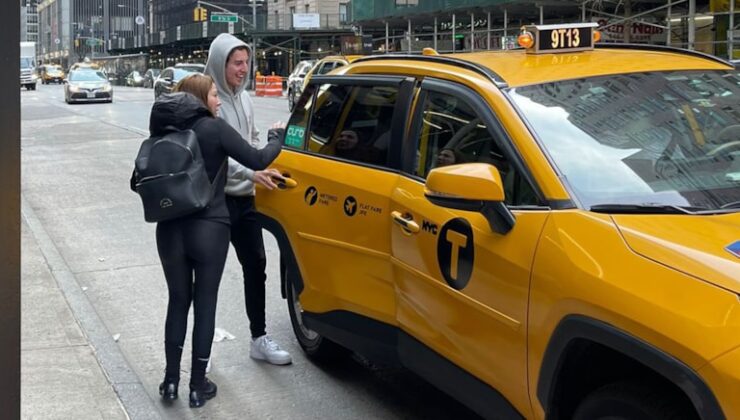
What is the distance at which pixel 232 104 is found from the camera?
4.97 metres

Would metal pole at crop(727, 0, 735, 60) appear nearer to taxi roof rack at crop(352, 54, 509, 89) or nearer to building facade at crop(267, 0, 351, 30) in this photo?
taxi roof rack at crop(352, 54, 509, 89)

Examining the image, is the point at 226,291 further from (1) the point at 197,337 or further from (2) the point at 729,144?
(2) the point at 729,144

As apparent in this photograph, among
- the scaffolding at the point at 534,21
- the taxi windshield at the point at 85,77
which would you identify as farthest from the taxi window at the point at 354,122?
the taxi windshield at the point at 85,77

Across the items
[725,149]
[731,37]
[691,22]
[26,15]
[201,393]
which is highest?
[691,22]

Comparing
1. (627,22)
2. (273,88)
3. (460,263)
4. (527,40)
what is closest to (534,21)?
(627,22)

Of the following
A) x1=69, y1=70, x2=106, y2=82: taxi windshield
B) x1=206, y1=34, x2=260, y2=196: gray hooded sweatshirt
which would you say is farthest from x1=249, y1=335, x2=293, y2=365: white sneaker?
x1=69, y1=70, x2=106, y2=82: taxi windshield

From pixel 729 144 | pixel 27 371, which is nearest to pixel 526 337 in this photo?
pixel 729 144

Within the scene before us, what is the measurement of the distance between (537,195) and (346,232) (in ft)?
4.51

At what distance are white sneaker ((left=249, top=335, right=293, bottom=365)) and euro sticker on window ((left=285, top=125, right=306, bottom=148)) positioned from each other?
128 centimetres

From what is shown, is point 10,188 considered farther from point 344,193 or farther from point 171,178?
point 344,193

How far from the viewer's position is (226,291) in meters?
7.00

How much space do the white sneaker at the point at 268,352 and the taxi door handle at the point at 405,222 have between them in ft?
5.91

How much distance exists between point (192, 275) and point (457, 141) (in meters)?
1.76

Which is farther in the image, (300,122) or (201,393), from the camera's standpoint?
(300,122)
